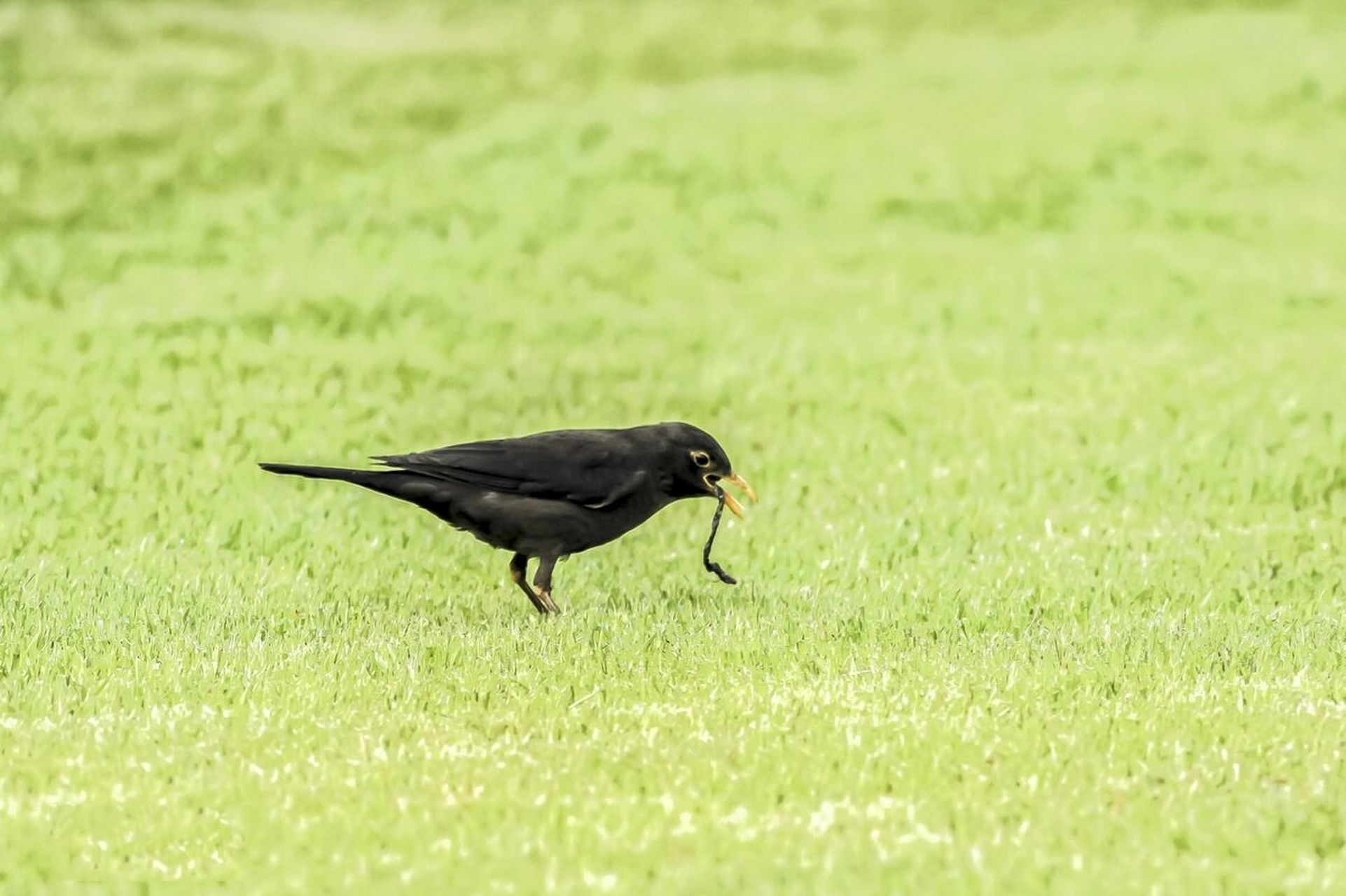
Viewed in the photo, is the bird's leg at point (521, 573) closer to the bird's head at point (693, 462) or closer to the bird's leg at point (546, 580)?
the bird's leg at point (546, 580)

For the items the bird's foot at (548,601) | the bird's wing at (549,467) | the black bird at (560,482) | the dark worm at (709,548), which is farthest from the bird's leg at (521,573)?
the dark worm at (709,548)

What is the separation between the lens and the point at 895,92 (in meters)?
30.9

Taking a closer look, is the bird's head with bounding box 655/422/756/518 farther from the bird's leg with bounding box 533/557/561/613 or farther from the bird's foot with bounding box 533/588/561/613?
the bird's foot with bounding box 533/588/561/613

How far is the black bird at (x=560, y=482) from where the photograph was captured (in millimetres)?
10977

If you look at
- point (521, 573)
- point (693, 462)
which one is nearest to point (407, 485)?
point (521, 573)

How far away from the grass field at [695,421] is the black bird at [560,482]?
0.58 metres

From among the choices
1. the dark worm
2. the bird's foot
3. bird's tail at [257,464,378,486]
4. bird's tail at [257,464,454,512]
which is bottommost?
the bird's foot

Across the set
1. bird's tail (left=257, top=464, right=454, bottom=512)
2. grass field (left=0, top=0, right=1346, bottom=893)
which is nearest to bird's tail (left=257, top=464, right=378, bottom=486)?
bird's tail (left=257, top=464, right=454, bottom=512)

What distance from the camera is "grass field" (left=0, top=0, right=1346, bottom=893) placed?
26.4 feet

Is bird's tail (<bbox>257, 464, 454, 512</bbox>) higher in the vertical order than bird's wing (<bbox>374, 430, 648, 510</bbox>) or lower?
lower

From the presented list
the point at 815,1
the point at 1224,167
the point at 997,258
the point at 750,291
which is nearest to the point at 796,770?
the point at 750,291

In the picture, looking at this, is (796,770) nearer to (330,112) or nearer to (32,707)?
(32,707)

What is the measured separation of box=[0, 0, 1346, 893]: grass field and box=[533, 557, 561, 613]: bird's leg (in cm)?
35

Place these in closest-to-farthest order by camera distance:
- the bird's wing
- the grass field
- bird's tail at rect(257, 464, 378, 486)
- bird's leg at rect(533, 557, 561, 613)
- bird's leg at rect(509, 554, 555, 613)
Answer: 1. the grass field
2. bird's tail at rect(257, 464, 378, 486)
3. the bird's wing
4. bird's leg at rect(533, 557, 561, 613)
5. bird's leg at rect(509, 554, 555, 613)
